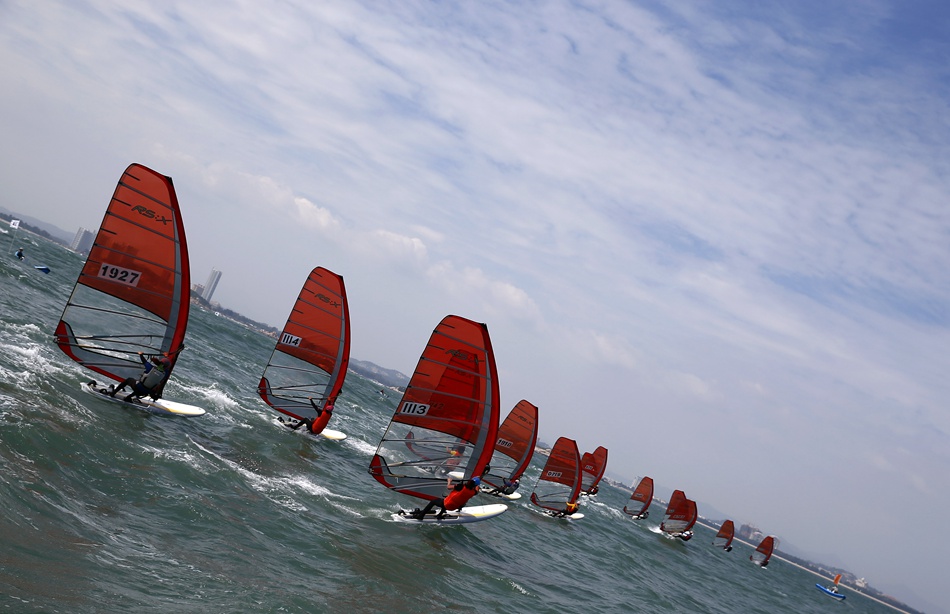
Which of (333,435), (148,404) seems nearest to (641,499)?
(333,435)

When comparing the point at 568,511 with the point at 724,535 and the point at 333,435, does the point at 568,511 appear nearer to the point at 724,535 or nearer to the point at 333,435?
the point at 333,435

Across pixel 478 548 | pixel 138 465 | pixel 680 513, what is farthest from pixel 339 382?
pixel 680 513

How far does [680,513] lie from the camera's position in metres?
39.1

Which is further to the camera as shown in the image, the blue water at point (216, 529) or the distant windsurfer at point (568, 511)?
the distant windsurfer at point (568, 511)

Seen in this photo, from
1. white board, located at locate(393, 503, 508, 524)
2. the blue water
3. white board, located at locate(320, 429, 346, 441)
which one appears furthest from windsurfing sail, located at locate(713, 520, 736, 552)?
white board, located at locate(393, 503, 508, 524)

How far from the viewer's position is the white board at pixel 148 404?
41.5 feet

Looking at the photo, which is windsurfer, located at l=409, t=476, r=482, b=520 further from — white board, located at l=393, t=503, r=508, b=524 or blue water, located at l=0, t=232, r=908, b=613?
blue water, located at l=0, t=232, r=908, b=613

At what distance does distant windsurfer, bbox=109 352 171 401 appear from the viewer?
12.9 m

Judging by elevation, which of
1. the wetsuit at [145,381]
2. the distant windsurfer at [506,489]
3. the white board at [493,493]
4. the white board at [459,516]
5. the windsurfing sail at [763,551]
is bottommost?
the windsurfing sail at [763,551]

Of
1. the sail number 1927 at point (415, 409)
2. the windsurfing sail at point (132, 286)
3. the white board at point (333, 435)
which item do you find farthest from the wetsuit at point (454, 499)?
the white board at point (333, 435)

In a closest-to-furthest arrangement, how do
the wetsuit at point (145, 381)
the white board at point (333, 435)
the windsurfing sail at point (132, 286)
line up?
the windsurfing sail at point (132, 286), the wetsuit at point (145, 381), the white board at point (333, 435)

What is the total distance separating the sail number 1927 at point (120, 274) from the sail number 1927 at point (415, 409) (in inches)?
225

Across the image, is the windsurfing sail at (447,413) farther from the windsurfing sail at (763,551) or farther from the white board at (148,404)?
the windsurfing sail at (763,551)

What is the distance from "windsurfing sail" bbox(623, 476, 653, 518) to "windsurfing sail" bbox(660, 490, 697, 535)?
5.06ft
